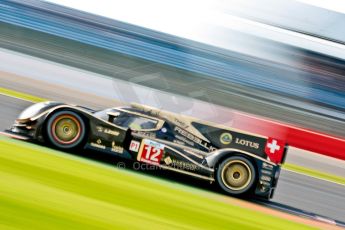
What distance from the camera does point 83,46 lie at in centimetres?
1354

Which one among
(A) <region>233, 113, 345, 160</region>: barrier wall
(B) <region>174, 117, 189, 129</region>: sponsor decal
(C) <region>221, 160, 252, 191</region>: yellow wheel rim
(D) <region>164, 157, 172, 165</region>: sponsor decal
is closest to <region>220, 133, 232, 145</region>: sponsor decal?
(C) <region>221, 160, 252, 191</region>: yellow wheel rim

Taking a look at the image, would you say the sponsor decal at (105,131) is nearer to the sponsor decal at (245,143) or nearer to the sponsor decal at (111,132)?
the sponsor decal at (111,132)

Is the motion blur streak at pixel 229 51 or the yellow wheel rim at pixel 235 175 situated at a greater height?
the motion blur streak at pixel 229 51

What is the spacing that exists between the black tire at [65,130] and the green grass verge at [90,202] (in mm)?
422

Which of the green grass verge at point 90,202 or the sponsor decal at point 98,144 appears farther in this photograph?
the sponsor decal at point 98,144

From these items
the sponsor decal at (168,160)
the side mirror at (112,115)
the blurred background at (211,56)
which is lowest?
the sponsor decal at (168,160)

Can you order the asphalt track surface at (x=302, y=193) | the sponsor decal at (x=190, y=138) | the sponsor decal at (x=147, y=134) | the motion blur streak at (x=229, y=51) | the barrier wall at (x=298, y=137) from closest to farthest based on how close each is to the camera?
the sponsor decal at (x=147, y=134)
the sponsor decal at (x=190, y=138)
the asphalt track surface at (x=302, y=193)
the barrier wall at (x=298, y=137)
the motion blur streak at (x=229, y=51)

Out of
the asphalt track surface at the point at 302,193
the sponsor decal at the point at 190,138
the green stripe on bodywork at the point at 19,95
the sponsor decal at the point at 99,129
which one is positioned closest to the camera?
the sponsor decal at the point at 99,129

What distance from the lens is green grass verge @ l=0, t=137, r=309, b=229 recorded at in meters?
3.44

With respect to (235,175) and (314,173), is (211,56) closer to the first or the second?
(314,173)

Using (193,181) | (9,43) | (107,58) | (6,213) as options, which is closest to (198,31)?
(107,58)

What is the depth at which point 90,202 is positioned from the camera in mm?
3988

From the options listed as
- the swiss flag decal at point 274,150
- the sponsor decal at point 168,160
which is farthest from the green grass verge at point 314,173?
the sponsor decal at point 168,160

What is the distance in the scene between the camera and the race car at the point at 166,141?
21.8 ft
